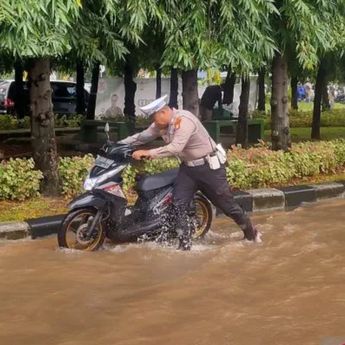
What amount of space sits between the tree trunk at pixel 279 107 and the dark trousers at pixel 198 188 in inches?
171

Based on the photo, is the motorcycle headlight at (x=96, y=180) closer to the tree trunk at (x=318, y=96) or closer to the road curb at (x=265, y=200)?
the road curb at (x=265, y=200)

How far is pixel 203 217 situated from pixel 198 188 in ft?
2.08

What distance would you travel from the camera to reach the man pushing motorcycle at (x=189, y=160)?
22.0ft

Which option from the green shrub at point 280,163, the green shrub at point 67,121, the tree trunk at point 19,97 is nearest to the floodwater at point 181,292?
the green shrub at point 280,163

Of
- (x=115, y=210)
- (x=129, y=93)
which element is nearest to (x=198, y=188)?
(x=115, y=210)

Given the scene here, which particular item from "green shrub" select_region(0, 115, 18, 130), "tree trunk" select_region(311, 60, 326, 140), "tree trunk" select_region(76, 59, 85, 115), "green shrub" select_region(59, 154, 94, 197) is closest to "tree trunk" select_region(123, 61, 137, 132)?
"tree trunk" select_region(76, 59, 85, 115)

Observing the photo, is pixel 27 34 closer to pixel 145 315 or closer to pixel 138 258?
pixel 138 258

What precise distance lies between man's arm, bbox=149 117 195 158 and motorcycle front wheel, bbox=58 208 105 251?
910 mm

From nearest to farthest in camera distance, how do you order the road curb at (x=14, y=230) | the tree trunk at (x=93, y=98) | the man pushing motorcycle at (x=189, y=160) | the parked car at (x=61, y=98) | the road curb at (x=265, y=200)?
the man pushing motorcycle at (x=189, y=160) → the road curb at (x=14, y=230) → the road curb at (x=265, y=200) → the tree trunk at (x=93, y=98) → the parked car at (x=61, y=98)

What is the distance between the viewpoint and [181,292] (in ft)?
18.4

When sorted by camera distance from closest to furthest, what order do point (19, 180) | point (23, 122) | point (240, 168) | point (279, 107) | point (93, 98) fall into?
point (19, 180) < point (240, 168) < point (279, 107) < point (23, 122) < point (93, 98)

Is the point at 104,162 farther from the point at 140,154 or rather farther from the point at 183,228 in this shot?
the point at 183,228

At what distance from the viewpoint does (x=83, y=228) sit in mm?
6820

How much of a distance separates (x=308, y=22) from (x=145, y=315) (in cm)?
563
